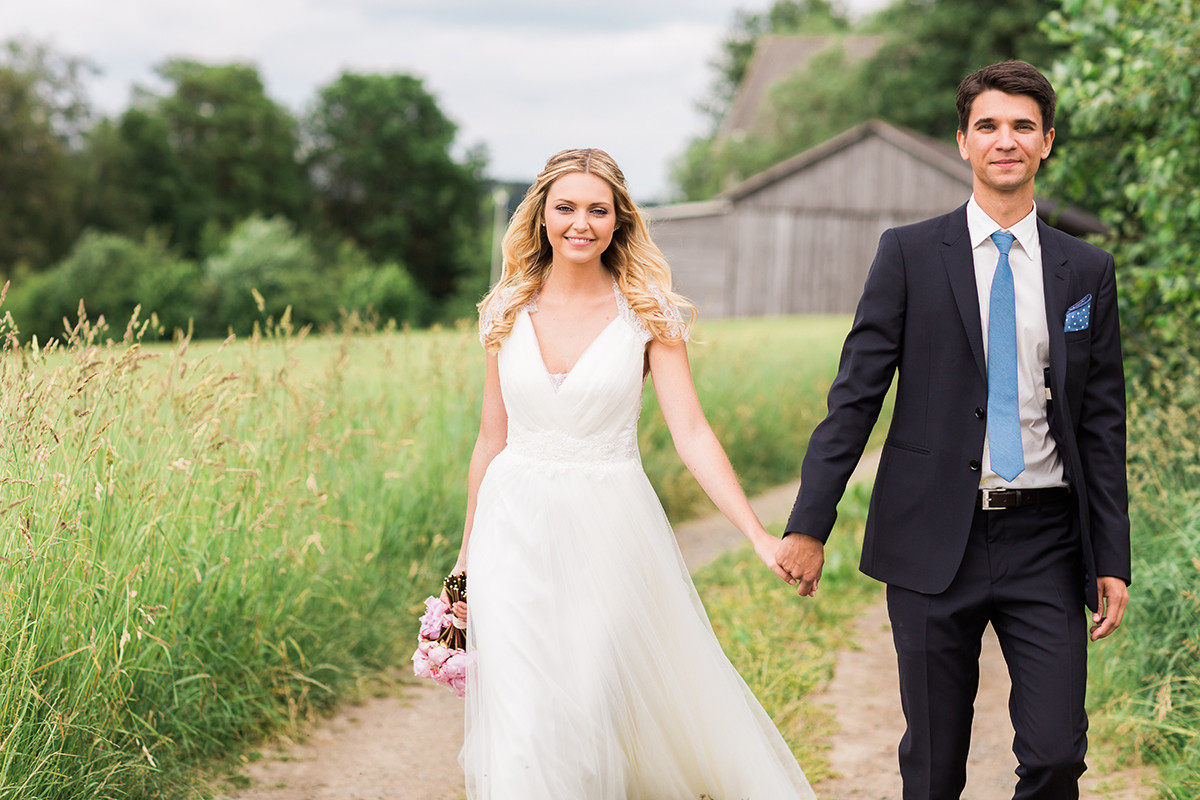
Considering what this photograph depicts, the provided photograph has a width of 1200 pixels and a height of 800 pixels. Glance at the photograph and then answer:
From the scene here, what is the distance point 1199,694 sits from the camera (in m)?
4.27

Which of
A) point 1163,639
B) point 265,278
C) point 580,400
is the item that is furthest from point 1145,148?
point 265,278

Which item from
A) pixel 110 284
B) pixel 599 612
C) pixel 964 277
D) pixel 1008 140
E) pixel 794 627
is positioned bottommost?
pixel 794 627

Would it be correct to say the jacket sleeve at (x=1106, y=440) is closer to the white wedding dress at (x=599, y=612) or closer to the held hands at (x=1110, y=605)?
the held hands at (x=1110, y=605)

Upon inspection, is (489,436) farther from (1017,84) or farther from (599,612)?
(1017,84)

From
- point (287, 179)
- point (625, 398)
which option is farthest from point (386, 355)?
point (287, 179)

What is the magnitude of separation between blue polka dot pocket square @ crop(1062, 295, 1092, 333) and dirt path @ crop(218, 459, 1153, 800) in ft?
6.81

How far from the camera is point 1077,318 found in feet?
9.88

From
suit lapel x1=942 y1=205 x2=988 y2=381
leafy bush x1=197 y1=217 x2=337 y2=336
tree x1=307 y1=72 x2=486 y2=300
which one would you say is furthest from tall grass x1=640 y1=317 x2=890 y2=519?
tree x1=307 y1=72 x2=486 y2=300

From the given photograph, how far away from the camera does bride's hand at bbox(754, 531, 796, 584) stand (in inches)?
129

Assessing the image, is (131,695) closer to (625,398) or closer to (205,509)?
(205,509)

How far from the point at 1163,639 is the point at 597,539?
8.88 ft

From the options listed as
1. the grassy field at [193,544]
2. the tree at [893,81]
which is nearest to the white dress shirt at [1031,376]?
the grassy field at [193,544]

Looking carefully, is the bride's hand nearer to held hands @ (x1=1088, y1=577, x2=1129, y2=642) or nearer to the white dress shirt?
the white dress shirt

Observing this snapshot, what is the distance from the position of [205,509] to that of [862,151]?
32.4 meters
